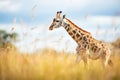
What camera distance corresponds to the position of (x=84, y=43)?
8.24 metres

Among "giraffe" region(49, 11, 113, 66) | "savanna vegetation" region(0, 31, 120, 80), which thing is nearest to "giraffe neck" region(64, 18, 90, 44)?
"giraffe" region(49, 11, 113, 66)

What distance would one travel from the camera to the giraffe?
26.0ft

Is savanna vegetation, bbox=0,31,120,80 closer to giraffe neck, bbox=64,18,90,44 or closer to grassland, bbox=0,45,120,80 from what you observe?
grassland, bbox=0,45,120,80

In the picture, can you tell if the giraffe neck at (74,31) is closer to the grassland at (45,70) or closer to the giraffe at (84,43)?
the giraffe at (84,43)

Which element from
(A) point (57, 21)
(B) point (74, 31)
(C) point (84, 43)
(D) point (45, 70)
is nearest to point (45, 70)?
(D) point (45, 70)

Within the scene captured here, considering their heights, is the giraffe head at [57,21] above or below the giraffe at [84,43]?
above

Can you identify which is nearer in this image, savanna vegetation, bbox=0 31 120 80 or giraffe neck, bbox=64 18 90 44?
savanna vegetation, bbox=0 31 120 80

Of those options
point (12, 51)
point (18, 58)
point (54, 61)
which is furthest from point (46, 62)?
point (12, 51)

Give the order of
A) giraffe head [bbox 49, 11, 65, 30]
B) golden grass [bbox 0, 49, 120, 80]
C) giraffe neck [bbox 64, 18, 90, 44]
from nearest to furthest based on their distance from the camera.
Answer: golden grass [bbox 0, 49, 120, 80]
giraffe head [bbox 49, 11, 65, 30]
giraffe neck [bbox 64, 18, 90, 44]

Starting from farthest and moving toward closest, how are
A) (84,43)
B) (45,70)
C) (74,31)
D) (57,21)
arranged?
1. (74,31)
2. (57,21)
3. (84,43)
4. (45,70)

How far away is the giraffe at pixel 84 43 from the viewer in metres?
7.92

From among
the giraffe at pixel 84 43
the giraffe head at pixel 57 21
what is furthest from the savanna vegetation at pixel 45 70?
the giraffe head at pixel 57 21

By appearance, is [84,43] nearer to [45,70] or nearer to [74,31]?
[74,31]

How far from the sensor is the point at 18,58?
20.5ft
